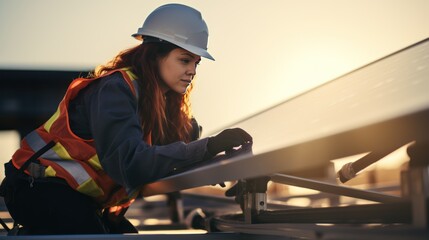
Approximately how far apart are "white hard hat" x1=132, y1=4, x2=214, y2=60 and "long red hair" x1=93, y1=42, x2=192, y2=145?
1.7 inches

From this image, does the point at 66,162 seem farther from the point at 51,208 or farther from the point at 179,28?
the point at 179,28

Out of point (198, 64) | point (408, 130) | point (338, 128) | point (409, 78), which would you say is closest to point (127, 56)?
point (198, 64)

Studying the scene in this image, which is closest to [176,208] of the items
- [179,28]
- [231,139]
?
[179,28]

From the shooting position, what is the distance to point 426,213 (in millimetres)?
1191

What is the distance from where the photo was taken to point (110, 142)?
245 cm

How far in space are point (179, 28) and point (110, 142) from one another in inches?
24.9

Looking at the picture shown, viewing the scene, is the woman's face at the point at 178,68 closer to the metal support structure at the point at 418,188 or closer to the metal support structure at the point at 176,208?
the metal support structure at the point at 418,188

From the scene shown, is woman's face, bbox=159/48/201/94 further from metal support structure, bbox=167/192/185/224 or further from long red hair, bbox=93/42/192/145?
metal support structure, bbox=167/192/185/224

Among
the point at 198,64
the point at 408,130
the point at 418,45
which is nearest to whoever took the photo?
the point at 408,130

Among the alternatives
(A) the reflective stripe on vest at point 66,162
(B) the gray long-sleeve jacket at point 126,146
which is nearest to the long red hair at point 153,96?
(B) the gray long-sleeve jacket at point 126,146

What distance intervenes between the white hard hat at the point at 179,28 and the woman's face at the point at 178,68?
37 mm

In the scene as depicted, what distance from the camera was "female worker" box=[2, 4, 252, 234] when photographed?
2410mm

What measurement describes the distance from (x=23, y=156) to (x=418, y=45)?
1454 millimetres

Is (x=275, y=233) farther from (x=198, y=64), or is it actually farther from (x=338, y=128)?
(x=198, y=64)
